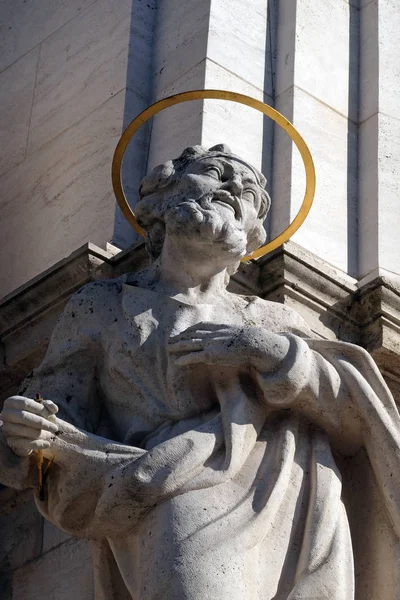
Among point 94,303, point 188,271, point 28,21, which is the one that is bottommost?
point 94,303

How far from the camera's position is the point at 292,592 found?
5.87 m

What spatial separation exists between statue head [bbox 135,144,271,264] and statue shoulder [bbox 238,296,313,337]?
6.8 inches

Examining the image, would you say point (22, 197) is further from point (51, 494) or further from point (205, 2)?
point (51, 494)

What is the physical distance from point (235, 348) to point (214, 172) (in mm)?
741

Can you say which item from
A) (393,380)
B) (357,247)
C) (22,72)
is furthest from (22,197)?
(393,380)

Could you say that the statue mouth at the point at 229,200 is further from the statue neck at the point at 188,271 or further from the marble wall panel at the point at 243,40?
the marble wall panel at the point at 243,40

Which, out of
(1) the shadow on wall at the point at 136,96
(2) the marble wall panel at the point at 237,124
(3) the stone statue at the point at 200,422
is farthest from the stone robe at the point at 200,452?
(2) the marble wall panel at the point at 237,124

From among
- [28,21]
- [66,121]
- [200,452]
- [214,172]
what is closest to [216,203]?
[214,172]

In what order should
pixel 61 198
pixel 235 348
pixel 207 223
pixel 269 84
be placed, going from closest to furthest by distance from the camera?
pixel 235 348, pixel 207 223, pixel 61 198, pixel 269 84

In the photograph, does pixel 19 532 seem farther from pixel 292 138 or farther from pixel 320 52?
A: pixel 320 52

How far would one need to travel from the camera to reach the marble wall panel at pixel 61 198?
8.03 metres

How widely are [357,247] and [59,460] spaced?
2.37 m

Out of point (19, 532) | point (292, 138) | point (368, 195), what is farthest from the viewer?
point (368, 195)

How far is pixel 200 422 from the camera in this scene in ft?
20.1
